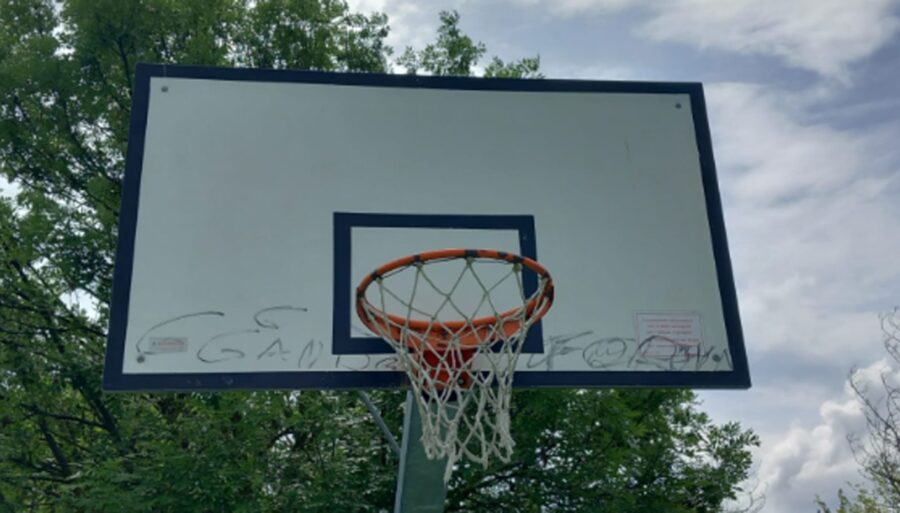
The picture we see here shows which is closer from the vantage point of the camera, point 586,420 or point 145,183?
point 145,183

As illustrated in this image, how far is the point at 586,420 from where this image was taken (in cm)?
675

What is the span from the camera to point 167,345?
3.89 metres

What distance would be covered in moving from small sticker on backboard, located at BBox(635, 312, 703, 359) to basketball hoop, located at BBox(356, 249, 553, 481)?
1.96 feet

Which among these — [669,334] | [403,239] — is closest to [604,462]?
[669,334]

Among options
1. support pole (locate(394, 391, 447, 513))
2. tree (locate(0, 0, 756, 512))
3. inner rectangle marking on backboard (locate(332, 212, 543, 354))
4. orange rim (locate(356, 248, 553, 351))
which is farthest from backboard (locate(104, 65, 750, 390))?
tree (locate(0, 0, 756, 512))

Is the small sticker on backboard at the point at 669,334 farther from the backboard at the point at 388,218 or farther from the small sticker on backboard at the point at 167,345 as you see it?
the small sticker on backboard at the point at 167,345

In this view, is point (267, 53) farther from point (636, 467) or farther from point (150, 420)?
point (636, 467)

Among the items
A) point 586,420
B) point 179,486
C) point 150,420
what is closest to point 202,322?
point 179,486

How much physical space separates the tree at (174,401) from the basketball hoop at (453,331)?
2744 millimetres

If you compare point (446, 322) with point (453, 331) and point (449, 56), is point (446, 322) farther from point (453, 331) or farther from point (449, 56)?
point (449, 56)

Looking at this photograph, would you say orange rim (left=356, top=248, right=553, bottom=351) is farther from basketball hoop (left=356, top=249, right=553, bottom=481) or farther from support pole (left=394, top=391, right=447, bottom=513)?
support pole (left=394, top=391, right=447, bottom=513)

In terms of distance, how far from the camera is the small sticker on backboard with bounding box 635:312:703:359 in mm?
4133

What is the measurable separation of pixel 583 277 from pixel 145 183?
7.17 ft

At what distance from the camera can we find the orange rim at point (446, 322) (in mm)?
3707
